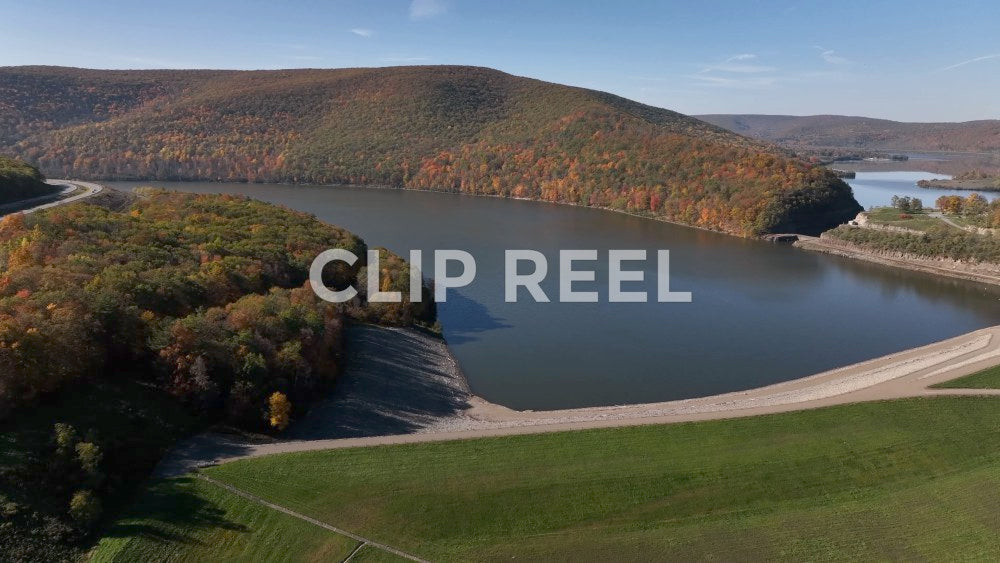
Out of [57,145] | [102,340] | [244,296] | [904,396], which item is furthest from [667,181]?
[57,145]

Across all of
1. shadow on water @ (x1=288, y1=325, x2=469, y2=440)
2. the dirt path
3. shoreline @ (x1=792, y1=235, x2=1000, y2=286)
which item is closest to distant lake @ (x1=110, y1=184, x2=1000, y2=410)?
the dirt path

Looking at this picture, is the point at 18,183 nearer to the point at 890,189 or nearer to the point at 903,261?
the point at 903,261

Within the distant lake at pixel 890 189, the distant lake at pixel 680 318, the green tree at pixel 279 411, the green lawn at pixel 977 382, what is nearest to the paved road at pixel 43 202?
the distant lake at pixel 680 318

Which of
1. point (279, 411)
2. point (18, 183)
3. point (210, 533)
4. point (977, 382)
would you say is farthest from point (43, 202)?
point (977, 382)

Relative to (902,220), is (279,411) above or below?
below

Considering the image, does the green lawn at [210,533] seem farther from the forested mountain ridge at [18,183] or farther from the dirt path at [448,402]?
the forested mountain ridge at [18,183]

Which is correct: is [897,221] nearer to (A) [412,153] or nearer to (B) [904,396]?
(B) [904,396]

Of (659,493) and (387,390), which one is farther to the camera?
(387,390)
